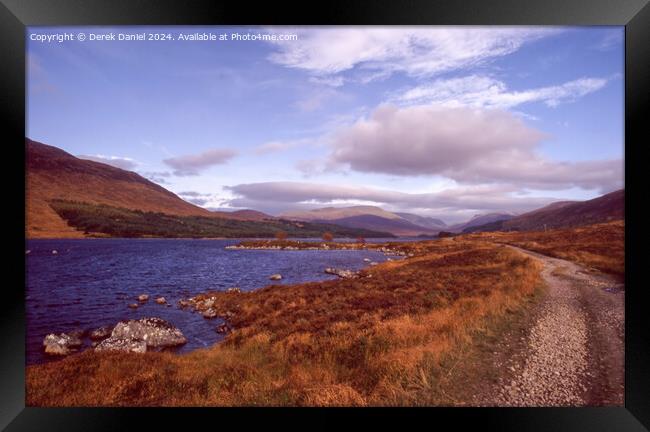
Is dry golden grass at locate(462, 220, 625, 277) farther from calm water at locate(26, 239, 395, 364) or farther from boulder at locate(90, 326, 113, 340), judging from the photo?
boulder at locate(90, 326, 113, 340)

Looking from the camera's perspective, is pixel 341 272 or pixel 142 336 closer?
pixel 142 336

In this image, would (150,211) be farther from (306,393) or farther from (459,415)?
(459,415)

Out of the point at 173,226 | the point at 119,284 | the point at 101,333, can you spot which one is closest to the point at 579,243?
the point at 101,333

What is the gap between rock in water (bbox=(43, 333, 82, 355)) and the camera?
11.3m

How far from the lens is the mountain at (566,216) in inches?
382

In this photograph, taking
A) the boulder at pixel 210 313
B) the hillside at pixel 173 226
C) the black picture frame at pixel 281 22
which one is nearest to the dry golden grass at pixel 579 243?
the black picture frame at pixel 281 22

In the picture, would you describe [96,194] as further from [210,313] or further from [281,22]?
[281,22]

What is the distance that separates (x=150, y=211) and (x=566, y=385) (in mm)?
42006

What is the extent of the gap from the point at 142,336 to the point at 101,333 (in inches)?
105

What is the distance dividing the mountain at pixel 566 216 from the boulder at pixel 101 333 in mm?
20234

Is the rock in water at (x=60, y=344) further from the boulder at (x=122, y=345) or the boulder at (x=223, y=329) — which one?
the boulder at (x=223, y=329)

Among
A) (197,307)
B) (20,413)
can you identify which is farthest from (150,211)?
(20,413)

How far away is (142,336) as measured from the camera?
12.2 m

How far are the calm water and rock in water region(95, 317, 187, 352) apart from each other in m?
0.80
